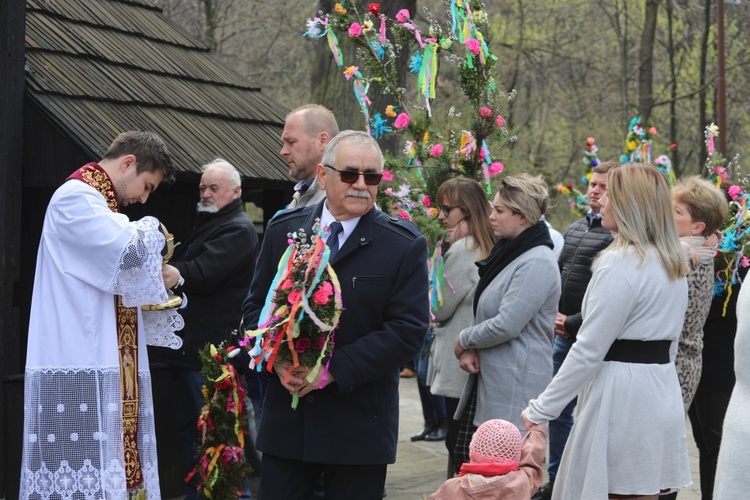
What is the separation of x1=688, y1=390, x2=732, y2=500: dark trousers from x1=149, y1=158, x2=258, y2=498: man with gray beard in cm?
279

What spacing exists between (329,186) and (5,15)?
8.13ft

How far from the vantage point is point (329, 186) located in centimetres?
402

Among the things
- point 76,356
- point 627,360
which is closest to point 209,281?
point 76,356

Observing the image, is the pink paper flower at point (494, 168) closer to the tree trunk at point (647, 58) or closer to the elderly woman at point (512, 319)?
the elderly woman at point (512, 319)

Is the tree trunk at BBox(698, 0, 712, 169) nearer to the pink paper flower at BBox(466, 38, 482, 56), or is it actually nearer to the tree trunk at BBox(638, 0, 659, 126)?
the tree trunk at BBox(638, 0, 659, 126)

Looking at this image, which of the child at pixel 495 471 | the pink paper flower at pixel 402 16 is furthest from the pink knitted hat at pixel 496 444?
the pink paper flower at pixel 402 16

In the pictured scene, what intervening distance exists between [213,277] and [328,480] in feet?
7.81

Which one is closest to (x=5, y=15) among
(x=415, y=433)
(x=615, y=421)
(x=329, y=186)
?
(x=329, y=186)

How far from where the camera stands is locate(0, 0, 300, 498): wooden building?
5578 mm

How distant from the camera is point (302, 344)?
3.63 meters

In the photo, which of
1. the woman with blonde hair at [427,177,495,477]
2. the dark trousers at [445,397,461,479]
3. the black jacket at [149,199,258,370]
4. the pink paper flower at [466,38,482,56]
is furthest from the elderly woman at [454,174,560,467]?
the black jacket at [149,199,258,370]

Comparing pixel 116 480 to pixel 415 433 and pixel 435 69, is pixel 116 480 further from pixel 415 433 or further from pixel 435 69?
pixel 415 433

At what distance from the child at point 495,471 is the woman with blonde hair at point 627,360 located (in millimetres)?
464

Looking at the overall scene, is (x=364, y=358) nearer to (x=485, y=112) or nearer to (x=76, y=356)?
(x=76, y=356)
